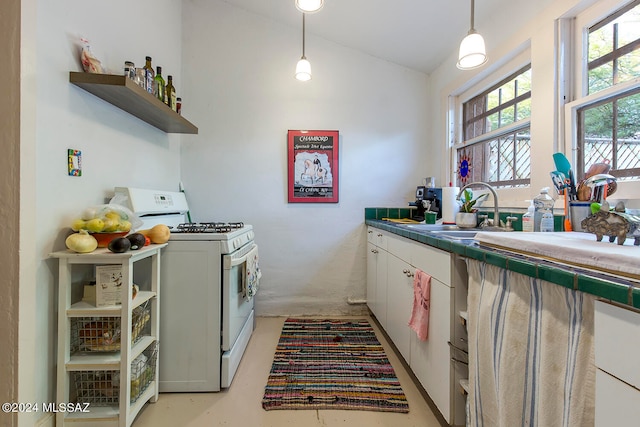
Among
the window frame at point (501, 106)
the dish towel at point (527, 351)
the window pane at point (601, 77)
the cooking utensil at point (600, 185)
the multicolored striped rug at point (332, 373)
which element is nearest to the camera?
the dish towel at point (527, 351)

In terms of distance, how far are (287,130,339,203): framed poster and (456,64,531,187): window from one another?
115cm

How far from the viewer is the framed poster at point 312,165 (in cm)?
278

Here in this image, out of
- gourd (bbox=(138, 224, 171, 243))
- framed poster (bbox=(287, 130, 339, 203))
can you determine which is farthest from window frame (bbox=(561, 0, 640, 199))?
gourd (bbox=(138, 224, 171, 243))

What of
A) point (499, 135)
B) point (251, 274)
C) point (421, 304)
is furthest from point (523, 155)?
point (251, 274)

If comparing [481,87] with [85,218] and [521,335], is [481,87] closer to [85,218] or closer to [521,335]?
[521,335]

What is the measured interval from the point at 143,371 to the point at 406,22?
2.94 metres

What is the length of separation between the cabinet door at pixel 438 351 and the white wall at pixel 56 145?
1754 millimetres

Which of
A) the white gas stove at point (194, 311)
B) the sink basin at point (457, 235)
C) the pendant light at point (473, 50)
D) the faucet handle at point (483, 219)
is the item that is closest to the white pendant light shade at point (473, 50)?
the pendant light at point (473, 50)

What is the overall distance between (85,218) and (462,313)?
180 centimetres

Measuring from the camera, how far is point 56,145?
135 centimetres

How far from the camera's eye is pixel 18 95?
1147 millimetres

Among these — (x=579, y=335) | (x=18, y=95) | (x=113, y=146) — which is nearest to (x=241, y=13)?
(x=113, y=146)

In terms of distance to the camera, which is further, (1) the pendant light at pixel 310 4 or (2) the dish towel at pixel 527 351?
(1) the pendant light at pixel 310 4

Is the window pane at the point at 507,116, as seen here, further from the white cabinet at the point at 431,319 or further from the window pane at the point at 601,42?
the white cabinet at the point at 431,319
